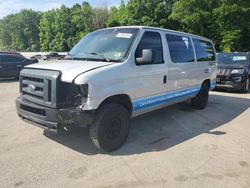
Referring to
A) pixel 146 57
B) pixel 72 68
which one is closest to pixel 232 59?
pixel 146 57

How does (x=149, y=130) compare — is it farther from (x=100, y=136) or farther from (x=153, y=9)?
(x=153, y=9)

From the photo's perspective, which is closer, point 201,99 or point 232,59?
point 201,99

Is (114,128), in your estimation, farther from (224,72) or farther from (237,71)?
(237,71)

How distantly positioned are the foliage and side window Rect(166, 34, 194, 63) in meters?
25.4

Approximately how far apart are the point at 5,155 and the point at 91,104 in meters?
1.75

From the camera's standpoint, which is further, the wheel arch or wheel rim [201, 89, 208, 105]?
wheel rim [201, 89, 208, 105]

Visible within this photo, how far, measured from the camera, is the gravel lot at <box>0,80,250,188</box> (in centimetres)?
341

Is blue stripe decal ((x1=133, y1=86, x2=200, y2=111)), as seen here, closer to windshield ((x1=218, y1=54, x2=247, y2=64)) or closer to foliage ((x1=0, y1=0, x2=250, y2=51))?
windshield ((x1=218, y1=54, x2=247, y2=64))

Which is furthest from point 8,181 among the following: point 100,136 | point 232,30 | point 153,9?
point 153,9

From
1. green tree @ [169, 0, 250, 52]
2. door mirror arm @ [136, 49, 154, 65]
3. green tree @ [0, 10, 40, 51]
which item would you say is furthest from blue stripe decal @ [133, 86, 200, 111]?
green tree @ [0, 10, 40, 51]

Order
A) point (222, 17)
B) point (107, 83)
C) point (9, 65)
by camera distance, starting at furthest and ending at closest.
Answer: point (222, 17), point (9, 65), point (107, 83)

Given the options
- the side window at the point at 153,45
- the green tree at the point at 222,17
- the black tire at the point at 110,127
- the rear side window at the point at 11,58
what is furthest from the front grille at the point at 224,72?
the green tree at the point at 222,17

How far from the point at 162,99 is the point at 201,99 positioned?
2.58m

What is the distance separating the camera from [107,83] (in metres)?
3.92
